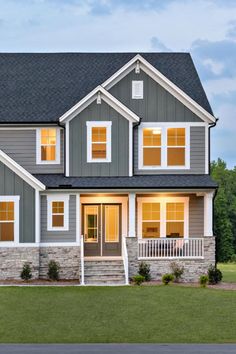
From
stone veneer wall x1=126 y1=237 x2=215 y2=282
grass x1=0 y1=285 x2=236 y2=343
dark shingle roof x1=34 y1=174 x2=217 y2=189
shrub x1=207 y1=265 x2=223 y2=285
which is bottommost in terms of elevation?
grass x1=0 y1=285 x2=236 y2=343

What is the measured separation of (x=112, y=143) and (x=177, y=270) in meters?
6.13

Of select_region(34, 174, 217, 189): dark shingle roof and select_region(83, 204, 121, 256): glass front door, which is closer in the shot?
select_region(34, 174, 217, 189): dark shingle roof

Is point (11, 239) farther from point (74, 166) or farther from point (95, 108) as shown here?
point (95, 108)

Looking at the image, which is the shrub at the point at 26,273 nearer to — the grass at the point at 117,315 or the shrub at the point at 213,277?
the grass at the point at 117,315

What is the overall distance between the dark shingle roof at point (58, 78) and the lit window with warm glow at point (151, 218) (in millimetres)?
4914

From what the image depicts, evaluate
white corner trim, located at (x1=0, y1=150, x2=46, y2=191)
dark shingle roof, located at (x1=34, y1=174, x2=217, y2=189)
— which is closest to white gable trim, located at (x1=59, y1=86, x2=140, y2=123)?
dark shingle roof, located at (x1=34, y1=174, x2=217, y2=189)

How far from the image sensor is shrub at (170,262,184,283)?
32.0 meters

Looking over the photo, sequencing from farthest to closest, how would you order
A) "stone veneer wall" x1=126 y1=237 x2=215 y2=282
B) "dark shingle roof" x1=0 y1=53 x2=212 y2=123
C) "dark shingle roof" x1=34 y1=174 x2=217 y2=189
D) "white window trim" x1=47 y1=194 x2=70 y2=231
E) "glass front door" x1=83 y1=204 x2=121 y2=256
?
"dark shingle roof" x1=0 y1=53 x2=212 y2=123 < "glass front door" x1=83 y1=204 x2=121 y2=256 < "white window trim" x1=47 y1=194 x2=70 y2=231 < "dark shingle roof" x1=34 y1=174 x2=217 y2=189 < "stone veneer wall" x1=126 y1=237 x2=215 y2=282

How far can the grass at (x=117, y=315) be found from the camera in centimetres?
1817

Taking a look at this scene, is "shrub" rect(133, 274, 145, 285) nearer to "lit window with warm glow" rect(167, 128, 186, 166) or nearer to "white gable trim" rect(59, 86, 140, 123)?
"lit window with warm glow" rect(167, 128, 186, 166)

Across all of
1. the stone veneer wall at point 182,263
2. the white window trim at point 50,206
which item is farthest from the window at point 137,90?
the stone veneer wall at point 182,263
